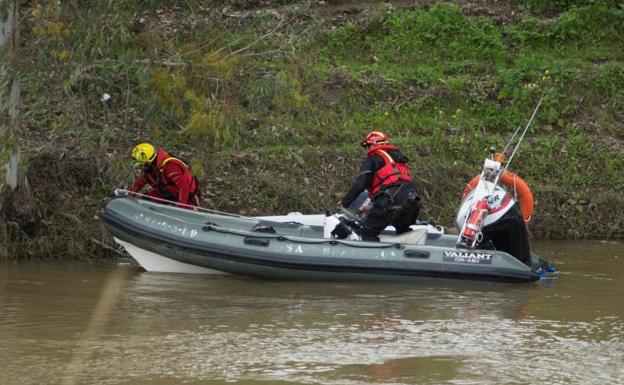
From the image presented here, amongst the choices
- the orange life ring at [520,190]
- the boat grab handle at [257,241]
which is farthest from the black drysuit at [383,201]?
the boat grab handle at [257,241]

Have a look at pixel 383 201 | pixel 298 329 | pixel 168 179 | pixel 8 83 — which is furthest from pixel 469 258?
pixel 8 83

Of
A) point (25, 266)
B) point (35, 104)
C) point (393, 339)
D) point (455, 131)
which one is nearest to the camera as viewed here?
point (393, 339)

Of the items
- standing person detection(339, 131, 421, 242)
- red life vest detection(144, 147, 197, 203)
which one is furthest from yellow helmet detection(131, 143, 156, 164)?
standing person detection(339, 131, 421, 242)

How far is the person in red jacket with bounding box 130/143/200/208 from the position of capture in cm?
1338

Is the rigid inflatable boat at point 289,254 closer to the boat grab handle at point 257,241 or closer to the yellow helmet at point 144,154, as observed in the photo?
the boat grab handle at point 257,241

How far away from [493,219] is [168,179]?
3369 millimetres

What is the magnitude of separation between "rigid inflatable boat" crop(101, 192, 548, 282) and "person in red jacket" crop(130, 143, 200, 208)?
37 centimetres

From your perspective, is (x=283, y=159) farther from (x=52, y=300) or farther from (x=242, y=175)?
(x=52, y=300)

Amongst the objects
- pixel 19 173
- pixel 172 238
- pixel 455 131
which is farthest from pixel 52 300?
pixel 455 131

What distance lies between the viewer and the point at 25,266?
13.5 m

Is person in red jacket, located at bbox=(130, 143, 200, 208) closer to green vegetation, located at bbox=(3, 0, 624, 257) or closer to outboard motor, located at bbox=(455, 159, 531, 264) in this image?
green vegetation, located at bbox=(3, 0, 624, 257)

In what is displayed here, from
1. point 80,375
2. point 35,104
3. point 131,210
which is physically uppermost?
point 35,104

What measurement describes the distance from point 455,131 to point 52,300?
24.0ft

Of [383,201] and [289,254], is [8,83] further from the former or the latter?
[383,201]
